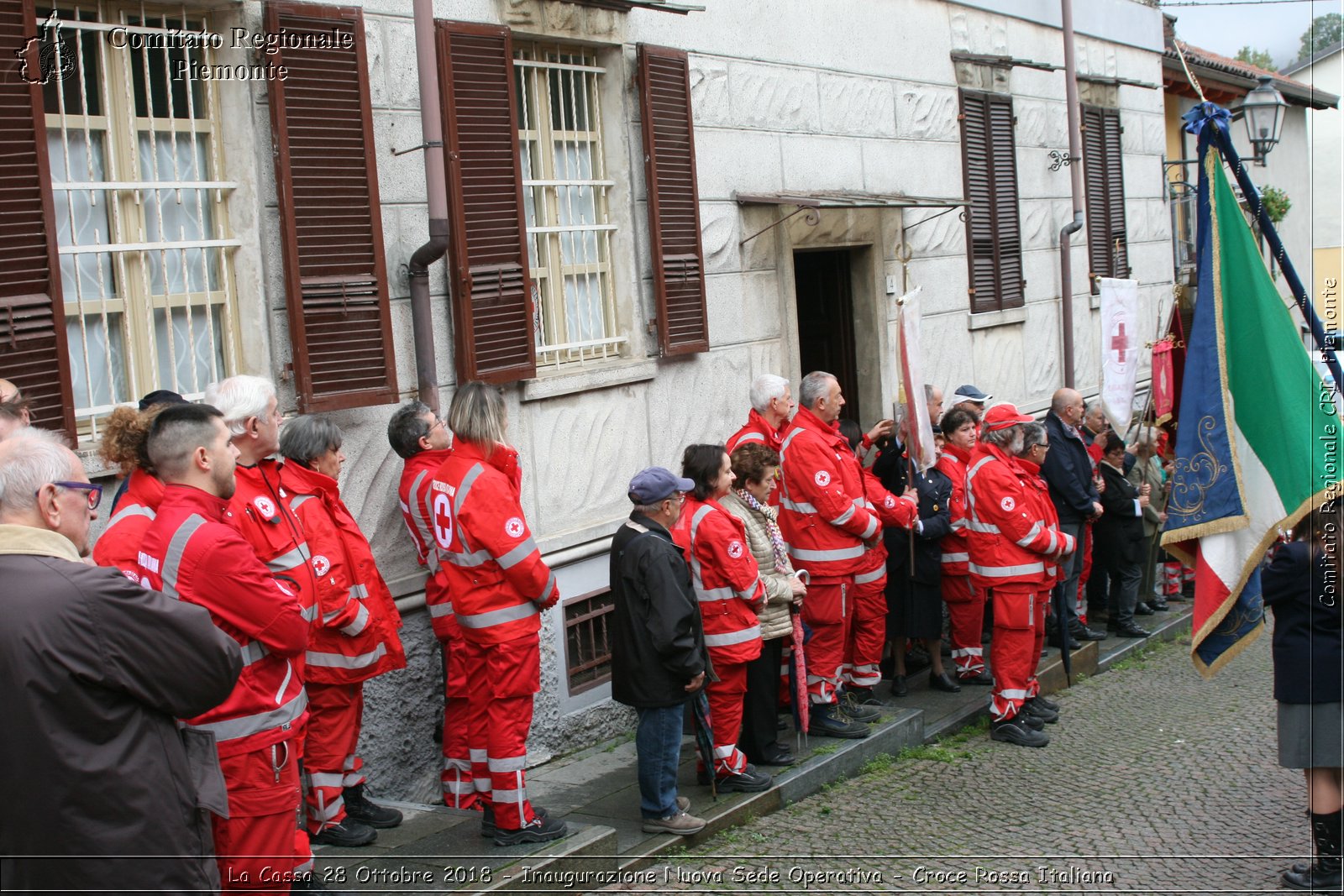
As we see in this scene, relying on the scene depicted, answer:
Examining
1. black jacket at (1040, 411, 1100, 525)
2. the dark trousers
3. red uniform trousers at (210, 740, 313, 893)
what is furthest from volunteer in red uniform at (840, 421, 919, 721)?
red uniform trousers at (210, 740, 313, 893)

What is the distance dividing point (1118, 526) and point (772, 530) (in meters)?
4.72

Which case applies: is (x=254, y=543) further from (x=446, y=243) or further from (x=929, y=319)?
(x=929, y=319)

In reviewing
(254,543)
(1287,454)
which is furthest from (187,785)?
(1287,454)

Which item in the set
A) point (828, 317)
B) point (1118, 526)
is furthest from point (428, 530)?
point (1118, 526)

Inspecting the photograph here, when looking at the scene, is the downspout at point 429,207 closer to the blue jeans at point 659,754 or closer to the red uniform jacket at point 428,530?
the red uniform jacket at point 428,530

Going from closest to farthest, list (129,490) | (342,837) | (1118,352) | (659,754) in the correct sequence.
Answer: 1. (129,490)
2. (342,837)
3. (659,754)
4. (1118,352)

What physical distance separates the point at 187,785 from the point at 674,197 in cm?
574

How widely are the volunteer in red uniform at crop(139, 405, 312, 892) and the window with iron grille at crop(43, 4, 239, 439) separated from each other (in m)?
1.61

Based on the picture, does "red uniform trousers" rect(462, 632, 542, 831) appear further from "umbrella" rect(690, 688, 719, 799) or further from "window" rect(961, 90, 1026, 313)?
"window" rect(961, 90, 1026, 313)

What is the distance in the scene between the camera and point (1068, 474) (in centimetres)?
964

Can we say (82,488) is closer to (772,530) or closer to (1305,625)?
(772,530)

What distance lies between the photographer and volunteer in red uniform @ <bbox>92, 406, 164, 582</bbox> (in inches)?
171

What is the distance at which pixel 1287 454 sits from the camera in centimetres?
571

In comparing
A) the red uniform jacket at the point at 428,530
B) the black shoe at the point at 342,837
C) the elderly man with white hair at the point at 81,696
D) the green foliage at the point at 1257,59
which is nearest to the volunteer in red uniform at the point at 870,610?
the red uniform jacket at the point at 428,530
